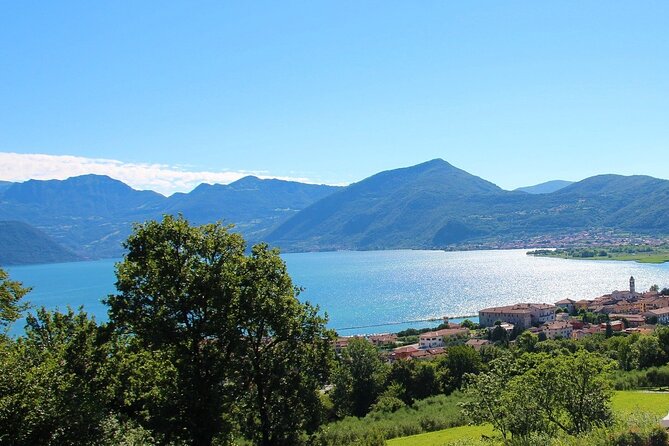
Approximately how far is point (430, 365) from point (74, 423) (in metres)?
30.9

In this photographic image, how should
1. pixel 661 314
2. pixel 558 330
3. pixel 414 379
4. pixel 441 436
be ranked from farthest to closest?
pixel 661 314, pixel 558 330, pixel 414 379, pixel 441 436

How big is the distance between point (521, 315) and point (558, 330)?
11.2m

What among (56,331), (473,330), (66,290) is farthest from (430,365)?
(66,290)

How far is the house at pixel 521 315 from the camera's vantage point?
8006cm

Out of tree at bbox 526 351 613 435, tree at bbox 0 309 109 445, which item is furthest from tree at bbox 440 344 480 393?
tree at bbox 0 309 109 445

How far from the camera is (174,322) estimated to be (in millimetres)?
11805

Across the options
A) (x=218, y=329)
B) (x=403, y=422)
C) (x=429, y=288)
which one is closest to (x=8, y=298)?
(x=218, y=329)

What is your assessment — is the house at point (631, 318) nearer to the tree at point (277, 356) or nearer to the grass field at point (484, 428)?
the grass field at point (484, 428)

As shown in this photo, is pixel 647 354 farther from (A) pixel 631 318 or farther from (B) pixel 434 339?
(A) pixel 631 318

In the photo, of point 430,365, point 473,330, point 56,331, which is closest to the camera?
point 56,331

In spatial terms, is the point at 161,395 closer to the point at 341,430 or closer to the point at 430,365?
the point at 341,430

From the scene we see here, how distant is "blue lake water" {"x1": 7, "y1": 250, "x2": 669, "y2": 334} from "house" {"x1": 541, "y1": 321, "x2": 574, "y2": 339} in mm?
23441

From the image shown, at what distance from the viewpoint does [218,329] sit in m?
12.0

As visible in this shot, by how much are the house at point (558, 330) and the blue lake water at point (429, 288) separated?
23.4 m
